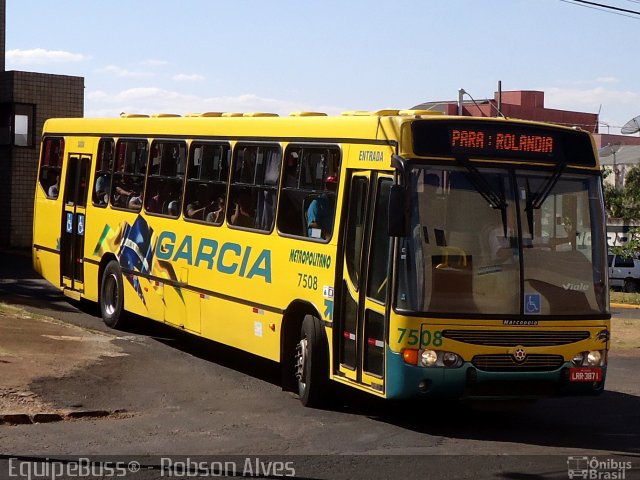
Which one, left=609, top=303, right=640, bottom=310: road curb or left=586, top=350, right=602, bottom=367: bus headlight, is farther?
left=609, top=303, right=640, bottom=310: road curb

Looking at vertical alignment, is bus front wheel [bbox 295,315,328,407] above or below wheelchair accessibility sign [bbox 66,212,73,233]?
below

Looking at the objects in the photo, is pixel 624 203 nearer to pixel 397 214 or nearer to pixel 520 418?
A: pixel 520 418

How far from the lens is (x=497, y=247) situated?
10.7m

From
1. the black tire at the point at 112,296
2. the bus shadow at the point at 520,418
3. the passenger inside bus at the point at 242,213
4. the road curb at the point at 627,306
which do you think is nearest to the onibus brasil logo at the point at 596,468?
the bus shadow at the point at 520,418

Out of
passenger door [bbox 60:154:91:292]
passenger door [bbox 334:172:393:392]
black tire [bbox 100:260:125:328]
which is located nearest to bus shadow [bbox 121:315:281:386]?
black tire [bbox 100:260:125:328]

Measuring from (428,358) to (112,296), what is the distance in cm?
823

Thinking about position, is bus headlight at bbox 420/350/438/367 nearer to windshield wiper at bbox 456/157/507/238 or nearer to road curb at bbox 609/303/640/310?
windshield wiper at bbox 456/157/507/238

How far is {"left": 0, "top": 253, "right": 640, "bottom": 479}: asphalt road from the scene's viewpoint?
9211 millimetres

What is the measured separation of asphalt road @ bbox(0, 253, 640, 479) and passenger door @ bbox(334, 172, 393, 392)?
57 centimetres

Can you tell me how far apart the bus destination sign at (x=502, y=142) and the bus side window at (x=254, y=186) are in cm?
275

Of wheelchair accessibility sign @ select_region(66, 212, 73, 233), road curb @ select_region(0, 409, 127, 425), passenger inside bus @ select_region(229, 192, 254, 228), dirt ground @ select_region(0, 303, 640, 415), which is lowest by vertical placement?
road curb @ select_region(0, 409, 127, 425)

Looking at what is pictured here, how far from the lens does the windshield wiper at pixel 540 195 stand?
10.9 meters

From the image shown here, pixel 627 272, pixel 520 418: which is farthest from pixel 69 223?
pixel 627 272

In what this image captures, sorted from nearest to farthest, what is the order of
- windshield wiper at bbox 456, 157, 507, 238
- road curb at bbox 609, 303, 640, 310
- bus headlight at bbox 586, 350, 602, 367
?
windshield wiper at bbox 456, 157, 507, 238 → bus headlight at bbox 586, 350, 602, 367 → road curb at bbox 609, 303, 640, 310
